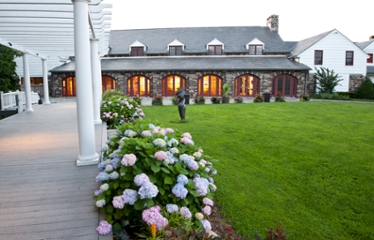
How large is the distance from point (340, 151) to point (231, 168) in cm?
268

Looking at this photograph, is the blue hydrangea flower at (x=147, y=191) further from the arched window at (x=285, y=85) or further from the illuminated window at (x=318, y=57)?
the illuminated window at (x=318, y=57)

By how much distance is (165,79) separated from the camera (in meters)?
24.6

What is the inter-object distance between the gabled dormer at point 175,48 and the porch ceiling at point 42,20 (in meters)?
16.1

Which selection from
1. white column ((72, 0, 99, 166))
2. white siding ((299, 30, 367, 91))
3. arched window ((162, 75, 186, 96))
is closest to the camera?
white column ((72, 0, 99, 166))

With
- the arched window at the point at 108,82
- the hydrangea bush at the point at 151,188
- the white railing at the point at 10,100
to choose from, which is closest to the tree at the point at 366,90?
the arched window at the point at 108,82

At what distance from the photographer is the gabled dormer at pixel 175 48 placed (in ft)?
85.1

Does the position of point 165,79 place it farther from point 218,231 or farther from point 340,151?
point 218,231

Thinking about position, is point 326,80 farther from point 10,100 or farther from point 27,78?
point 10,100

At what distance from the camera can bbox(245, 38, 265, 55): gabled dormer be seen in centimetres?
2578

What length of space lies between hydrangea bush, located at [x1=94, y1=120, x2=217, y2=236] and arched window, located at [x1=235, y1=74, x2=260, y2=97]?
72.6 ft

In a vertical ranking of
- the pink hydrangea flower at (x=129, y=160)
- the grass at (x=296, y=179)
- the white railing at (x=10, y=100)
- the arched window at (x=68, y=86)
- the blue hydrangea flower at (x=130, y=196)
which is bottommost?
the grass at (x=296, y=179)

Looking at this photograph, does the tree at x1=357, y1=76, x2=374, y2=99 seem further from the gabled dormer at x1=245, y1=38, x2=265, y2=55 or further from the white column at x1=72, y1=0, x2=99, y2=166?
the white column at x1=72, y1=0, x2=99, y2=166

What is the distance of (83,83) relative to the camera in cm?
444

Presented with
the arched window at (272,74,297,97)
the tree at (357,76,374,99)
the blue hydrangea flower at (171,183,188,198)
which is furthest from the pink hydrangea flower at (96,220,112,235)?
the tree at (357,76,374,99)
